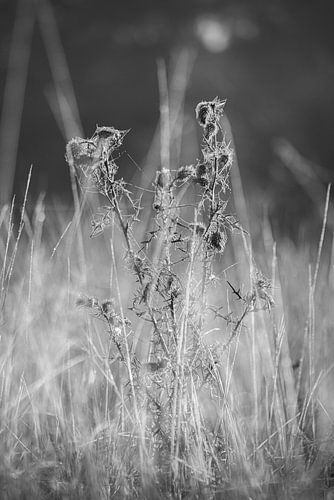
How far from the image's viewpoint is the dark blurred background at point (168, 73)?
1186cm

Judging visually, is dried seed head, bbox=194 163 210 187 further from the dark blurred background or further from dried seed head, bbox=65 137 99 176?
the dark blurred background

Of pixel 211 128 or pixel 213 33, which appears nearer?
pixel 211 128

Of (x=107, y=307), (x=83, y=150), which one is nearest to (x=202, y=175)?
(x=83, y=150)

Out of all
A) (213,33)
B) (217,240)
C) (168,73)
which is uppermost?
(213,33)

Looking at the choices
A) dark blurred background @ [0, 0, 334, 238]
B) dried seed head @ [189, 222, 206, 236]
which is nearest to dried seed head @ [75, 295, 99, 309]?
dried seed head @ [189, 222, 206, 236]

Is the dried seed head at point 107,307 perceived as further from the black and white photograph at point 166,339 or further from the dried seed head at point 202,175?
the dried seed head at point 202,175

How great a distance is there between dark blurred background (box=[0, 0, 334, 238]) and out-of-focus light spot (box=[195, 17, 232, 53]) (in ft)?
0.09

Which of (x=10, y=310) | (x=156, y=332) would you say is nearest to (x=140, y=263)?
(x=156, y=332)

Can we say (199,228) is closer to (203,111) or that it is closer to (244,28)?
(203,111)

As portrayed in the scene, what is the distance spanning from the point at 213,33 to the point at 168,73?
183 cm

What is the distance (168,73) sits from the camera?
14.8m

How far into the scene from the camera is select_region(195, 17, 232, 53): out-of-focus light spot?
15062mm

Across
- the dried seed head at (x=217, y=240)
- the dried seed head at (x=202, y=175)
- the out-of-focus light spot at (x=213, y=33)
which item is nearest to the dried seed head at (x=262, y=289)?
the dried seed head at (x=217, y=240)

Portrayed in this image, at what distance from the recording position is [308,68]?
1384 centimetres
